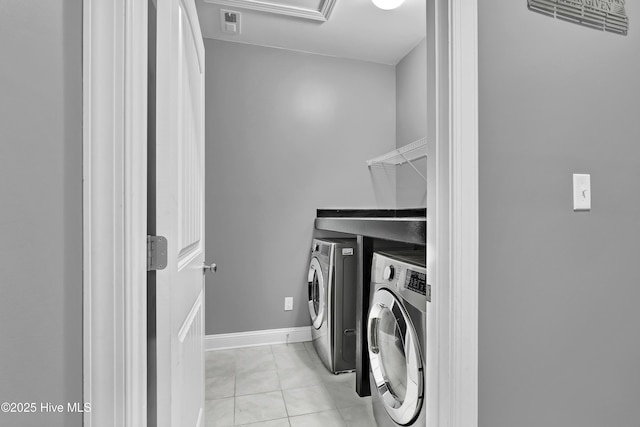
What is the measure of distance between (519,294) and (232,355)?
87.1 inches

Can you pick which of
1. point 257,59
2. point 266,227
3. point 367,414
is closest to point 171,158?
point 367,414

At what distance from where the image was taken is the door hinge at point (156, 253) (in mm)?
710

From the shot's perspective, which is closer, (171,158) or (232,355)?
(171,158)

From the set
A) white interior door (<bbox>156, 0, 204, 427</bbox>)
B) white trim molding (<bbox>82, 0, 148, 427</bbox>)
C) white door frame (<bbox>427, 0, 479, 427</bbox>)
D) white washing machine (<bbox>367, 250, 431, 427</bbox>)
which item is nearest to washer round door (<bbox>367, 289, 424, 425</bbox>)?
white washing machine (<bbox>367, 250, 431, 427</bbox>)

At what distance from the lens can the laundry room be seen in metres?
2.60

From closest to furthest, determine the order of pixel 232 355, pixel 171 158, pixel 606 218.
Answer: pixel 171 158
pixel 606 218
pixel 232 355

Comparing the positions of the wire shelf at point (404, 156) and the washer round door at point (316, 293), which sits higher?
the wire shelf at point (404, 156)

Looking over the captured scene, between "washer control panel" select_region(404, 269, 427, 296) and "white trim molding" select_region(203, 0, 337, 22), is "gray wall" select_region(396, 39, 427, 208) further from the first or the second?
"washer control panel" select_region(404, 269, 427, 296)

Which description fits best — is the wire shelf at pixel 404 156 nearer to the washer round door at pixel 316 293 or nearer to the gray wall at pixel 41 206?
the washer round door at pixel 316 293

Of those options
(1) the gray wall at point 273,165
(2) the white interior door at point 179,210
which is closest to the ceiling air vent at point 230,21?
(1) the gray wall at point 273,165

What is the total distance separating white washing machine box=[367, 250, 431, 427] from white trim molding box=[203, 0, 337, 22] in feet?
5.99

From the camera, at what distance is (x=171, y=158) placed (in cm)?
78

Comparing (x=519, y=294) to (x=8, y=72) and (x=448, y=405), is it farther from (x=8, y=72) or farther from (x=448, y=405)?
(x=8, y=72)

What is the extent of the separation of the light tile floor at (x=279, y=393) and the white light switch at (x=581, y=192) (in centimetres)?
139
